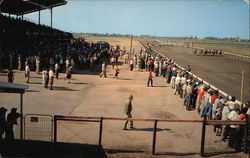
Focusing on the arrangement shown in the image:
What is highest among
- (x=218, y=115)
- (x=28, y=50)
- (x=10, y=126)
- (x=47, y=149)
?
(x=28, y=50)

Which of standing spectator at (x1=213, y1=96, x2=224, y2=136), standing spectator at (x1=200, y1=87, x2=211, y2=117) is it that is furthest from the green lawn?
standing spectator at (x1=213, y1=96, x2=224, y2=136)

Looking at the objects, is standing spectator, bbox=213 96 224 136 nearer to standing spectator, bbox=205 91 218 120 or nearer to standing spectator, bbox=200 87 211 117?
standing spectator, bbox=205 91 218 120

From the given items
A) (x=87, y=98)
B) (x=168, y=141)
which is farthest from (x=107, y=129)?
(x=87, y=98)

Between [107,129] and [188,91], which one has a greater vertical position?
[188,91]

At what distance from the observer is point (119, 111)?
14.6m

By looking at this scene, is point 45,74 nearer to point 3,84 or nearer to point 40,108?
point 40,108

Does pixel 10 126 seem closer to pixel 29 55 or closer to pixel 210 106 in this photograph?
pixel 210 106

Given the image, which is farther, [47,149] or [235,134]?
[235,134]

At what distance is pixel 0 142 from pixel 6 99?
306 inches

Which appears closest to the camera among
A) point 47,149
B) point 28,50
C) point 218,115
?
point 47,149

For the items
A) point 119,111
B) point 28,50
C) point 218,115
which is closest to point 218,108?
point 218,115

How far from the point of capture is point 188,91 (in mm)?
16016

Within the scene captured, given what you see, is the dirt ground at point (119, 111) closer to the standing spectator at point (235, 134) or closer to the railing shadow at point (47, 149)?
the standing spectator at point (235, 134)

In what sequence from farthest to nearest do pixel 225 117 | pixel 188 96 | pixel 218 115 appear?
pixel 188 96 → pixel 218 115 → pixel 225 117
